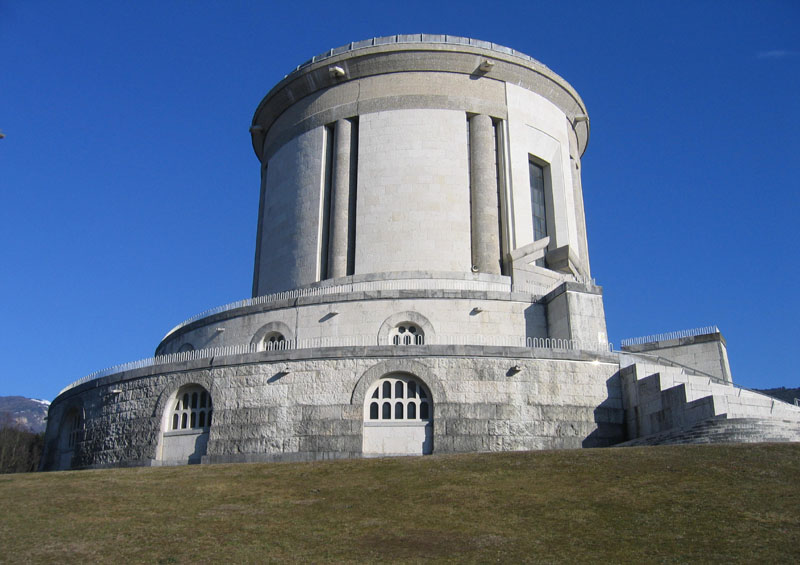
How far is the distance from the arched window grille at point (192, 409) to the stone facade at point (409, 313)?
59mm

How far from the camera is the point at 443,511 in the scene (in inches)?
528

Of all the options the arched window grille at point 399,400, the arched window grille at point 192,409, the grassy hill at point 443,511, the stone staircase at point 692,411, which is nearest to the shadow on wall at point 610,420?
the stone staircase at point 692,411

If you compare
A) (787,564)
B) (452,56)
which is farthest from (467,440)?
(452,56)

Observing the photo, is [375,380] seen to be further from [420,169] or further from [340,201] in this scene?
[420,169]

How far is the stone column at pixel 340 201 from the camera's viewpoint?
32.0 metres

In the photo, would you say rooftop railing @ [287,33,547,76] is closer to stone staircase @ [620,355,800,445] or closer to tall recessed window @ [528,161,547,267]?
tall recessed window @ [528,161,547,267]

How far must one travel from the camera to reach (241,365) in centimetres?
2350

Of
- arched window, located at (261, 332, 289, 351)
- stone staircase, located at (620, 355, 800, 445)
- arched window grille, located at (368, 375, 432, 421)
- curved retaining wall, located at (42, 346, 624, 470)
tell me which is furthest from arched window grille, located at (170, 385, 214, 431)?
stone staircase, located at (620, 355, 800, 445)

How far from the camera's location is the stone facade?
2208 cm

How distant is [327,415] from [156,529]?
9.27 m

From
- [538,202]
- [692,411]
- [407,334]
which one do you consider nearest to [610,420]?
[692,411]

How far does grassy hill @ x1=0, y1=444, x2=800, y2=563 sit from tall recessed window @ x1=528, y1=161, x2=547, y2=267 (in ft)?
58.5

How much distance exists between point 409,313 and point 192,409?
785 cm

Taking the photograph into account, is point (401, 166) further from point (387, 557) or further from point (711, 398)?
point (387, 557)
